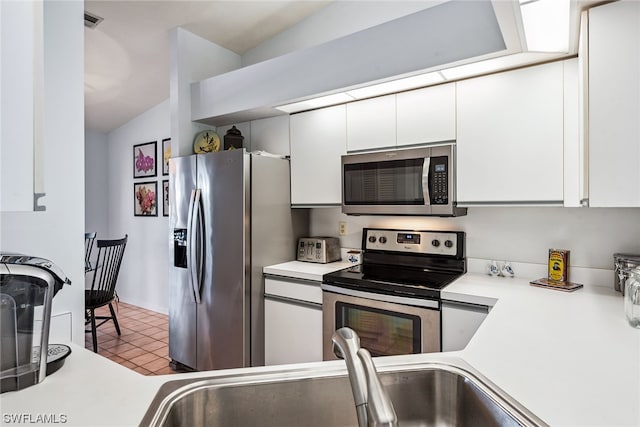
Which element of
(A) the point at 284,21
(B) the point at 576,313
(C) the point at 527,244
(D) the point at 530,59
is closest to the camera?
(B) the point at 576,313

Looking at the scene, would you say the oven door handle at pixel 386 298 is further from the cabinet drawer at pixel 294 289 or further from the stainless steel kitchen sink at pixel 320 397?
the stainless steel kitchen sink at pixel 320 397

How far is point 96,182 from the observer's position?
5.04m

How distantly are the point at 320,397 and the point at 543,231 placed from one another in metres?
1.87

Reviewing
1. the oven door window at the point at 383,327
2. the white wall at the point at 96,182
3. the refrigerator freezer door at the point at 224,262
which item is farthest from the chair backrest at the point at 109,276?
the oven door window at the point at 383,327

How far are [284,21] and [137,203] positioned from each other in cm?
299

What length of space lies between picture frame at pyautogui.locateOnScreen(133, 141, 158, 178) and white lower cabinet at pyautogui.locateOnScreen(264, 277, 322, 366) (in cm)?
270

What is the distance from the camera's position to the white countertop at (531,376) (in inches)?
31.4

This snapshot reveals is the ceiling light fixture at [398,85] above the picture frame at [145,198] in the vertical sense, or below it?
above

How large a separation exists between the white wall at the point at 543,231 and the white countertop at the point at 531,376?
653mm

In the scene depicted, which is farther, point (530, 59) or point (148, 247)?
point (148, 247)

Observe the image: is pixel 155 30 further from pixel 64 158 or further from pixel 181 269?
pixel 181 269

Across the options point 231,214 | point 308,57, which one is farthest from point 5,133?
point 308,57

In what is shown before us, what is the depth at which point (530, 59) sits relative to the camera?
6.18 ft

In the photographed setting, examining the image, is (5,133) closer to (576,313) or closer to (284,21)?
(576,313)
